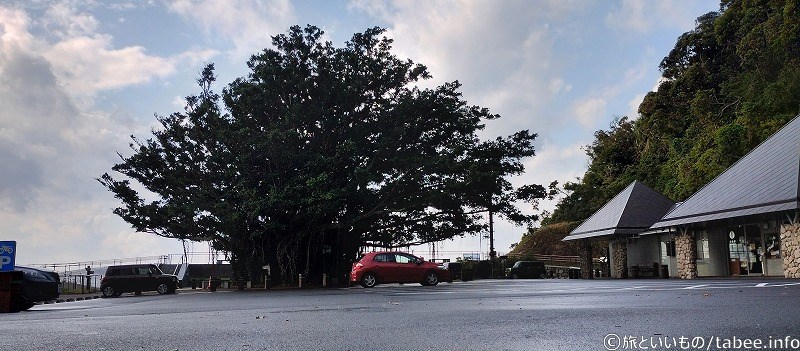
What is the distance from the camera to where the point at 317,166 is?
1345 inches

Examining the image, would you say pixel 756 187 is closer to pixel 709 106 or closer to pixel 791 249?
pixel 791 249

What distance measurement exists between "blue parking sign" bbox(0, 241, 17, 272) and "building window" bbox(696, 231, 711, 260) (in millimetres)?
25861

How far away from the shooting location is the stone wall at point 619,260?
34.6 m

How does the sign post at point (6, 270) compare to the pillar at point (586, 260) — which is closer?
the sign post at point (6, 270)

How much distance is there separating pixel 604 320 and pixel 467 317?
1948 mm

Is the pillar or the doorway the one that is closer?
the doorway

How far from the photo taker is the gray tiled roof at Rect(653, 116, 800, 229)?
22.1 meters

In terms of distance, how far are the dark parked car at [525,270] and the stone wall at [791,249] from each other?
2198 cm

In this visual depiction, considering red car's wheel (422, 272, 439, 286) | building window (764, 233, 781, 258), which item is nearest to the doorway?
building window (764, 233, 781, 258)

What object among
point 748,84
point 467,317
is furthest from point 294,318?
point 748,84

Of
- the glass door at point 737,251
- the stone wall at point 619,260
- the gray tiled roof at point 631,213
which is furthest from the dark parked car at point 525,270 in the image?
the glass door at point 737,251

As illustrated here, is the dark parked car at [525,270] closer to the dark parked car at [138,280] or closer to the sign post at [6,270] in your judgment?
the dark parked car at [138,280]

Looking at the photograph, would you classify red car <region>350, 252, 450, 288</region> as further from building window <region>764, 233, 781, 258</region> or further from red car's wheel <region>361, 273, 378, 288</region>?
building window <region>764, 233, 781, 258</region>

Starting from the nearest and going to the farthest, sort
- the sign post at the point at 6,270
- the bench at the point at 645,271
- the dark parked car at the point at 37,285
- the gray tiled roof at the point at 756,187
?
the sign post at the point at 6,270 < the gray tiled roof at the point at 756,187 < the dark parked car at the point at 37,285 < the bench at the point at 645,271
